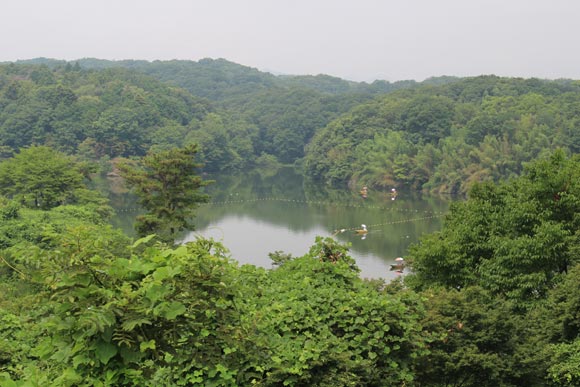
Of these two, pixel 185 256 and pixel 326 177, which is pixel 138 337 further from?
pixel 326 177

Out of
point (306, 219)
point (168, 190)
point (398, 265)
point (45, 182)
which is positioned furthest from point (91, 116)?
point (398, 265)

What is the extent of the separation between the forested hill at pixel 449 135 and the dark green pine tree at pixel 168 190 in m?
26.0

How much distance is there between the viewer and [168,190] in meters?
18.4

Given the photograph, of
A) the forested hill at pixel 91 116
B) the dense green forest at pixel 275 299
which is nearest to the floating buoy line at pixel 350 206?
the dense green forest at pixel 275 299

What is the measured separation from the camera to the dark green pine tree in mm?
18156

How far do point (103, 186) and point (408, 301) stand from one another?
41632 mm

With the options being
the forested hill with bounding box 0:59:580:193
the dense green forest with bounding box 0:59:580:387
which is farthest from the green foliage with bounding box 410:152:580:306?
the forested hill with bounding box 0:59:580:193

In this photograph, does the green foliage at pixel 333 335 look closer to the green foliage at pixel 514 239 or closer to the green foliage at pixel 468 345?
the green foliage at pixel 468 345

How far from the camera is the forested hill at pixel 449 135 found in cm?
4141

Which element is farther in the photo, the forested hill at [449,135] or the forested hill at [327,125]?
the forested hill at [327,125]

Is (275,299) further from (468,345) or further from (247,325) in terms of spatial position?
(468,345)

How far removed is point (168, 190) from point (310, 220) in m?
15.4

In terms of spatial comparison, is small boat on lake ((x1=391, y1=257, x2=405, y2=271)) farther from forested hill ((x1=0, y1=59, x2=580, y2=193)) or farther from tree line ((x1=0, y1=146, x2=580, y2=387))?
forested hill ((x1=0, y1=59, x2=580, y2=193))

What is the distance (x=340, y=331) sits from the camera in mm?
5051
